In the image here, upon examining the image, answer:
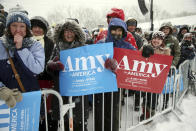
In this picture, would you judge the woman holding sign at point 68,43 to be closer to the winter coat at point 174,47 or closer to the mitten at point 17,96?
the mitten at point 17,96

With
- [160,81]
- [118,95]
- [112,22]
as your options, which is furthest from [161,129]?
[112,22]

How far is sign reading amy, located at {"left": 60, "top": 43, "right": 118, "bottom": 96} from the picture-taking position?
6.72 ft

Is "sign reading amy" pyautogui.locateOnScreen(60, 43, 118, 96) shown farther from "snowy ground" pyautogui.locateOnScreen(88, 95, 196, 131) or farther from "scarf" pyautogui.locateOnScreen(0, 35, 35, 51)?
"snowy ground" pyautogui.locateOnScreen(88, 95, 196, 131)

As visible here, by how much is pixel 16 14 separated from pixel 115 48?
56.4 inches

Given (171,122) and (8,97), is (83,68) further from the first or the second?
(171,122)

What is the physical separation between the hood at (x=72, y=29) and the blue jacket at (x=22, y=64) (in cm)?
49

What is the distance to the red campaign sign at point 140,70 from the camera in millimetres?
2557

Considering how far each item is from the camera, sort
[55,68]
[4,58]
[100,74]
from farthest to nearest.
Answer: [100,74] < [55,68] < [4,58]

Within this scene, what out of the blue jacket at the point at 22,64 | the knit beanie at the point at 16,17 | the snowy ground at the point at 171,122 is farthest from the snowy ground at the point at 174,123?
the knit beanie at the point at 16,17

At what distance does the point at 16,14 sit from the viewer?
1786mm

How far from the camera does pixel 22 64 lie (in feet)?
5.60

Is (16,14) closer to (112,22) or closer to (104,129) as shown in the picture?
(112,22)

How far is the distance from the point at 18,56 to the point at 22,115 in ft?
2.07

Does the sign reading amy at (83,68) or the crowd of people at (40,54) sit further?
the sign reading amy at (83,68)
